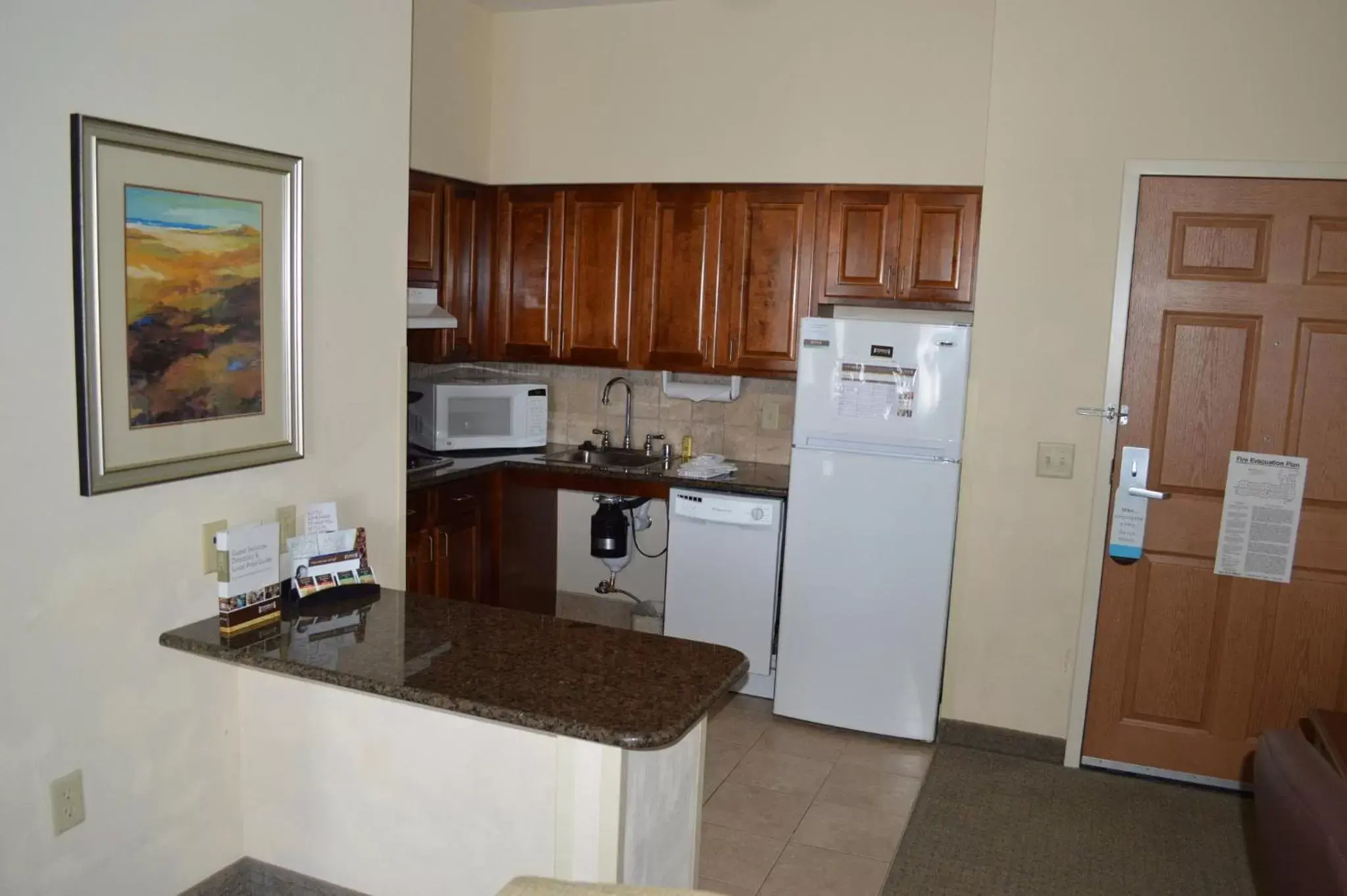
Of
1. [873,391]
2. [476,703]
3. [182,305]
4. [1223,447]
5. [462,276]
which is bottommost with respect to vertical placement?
[476,703]

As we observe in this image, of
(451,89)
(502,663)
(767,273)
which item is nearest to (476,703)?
(502,663)

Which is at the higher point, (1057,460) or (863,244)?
(863,244)

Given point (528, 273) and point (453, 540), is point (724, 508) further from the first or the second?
point (528, 273)

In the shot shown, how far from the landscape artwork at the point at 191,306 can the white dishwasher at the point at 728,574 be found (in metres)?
2.10

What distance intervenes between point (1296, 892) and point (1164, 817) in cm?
195

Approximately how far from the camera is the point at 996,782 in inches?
145

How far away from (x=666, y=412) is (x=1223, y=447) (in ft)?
7.92

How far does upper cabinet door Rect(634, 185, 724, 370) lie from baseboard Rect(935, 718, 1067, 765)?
5.89ft

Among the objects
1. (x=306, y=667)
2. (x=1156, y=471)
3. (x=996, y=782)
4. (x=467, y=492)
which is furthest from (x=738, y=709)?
(x=306, y=667)

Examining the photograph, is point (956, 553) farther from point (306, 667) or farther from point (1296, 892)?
point (306, 667)

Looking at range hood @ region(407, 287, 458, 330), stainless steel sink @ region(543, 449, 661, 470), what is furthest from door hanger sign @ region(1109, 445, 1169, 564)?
range hood @ region(407, 287, 458, 330)

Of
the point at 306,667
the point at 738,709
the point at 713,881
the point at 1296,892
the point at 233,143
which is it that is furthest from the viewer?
the point at 738,709

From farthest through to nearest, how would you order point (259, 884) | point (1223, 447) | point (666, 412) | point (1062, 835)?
point (666, 412) → point (1223, 447) → point (1062, 835) → point (259, 884)

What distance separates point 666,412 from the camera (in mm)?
4969
